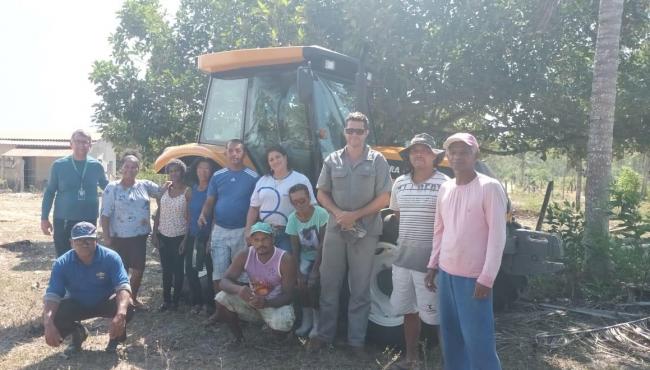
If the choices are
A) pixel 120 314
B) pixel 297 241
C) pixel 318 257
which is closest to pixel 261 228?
pixel 297 241

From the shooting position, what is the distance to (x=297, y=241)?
14.6 ft

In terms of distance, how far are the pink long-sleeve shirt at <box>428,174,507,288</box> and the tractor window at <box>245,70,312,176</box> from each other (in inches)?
86.6

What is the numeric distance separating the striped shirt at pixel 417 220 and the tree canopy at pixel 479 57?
3.72m

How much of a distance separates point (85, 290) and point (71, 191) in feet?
4.25

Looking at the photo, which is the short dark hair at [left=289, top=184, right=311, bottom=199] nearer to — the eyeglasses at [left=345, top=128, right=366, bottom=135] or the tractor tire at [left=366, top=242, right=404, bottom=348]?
the eyeglasses at [left=345, top=128, right=366, bottom=135]

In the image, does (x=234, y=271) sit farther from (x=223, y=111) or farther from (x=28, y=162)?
(x=28, y=162)

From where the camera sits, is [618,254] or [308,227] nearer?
[308,227]

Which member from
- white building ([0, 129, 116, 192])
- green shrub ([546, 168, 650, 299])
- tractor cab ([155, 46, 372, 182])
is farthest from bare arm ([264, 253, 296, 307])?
white building ([0, 129, 116, 192])

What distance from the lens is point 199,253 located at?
5262 mm

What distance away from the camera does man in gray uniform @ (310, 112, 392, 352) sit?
4008 mm

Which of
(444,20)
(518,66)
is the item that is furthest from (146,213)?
(518,66)

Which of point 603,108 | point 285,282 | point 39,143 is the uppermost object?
point 603,108

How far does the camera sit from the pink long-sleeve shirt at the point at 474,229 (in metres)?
2.90

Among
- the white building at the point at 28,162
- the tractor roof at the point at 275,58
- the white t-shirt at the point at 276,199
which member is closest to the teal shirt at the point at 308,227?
the white t-shirt at the point at 276,199
